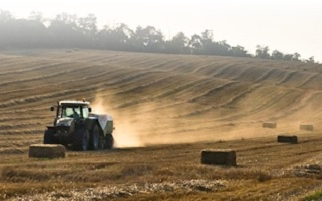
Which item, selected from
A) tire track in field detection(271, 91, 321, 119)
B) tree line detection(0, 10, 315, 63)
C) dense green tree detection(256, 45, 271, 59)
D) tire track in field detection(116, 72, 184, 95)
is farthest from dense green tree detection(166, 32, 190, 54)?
tire track in field detection(271, 91, 321, 119)

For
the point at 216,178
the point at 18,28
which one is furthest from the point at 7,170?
the point at 18,28

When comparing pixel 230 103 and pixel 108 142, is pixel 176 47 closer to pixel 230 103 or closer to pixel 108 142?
pixel 230 103

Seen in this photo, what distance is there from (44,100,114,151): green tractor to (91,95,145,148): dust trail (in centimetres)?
251

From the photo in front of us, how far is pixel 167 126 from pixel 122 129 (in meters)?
5.07

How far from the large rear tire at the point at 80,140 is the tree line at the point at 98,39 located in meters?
74.3

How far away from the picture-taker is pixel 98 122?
90.9 feet

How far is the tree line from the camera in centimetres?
10975

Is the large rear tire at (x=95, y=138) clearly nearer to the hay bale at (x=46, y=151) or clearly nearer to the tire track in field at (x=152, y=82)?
the hay bale at (x=46, y=151)

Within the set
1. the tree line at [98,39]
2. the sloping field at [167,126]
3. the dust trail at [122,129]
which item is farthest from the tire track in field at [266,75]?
the tree line at [98,39]

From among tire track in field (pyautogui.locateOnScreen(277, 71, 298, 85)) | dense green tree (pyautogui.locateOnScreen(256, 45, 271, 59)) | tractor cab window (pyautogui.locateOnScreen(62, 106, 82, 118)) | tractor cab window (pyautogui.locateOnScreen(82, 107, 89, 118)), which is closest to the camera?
tractor cab window (pyautogui.locateOnScreen(62, 106, 82, 118))

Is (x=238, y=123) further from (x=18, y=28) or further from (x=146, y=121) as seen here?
(x=18, y=28)

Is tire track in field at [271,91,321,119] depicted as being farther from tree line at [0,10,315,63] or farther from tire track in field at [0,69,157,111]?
tree line at [0,10,315,63]

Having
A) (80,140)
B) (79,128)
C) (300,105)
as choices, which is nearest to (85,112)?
(79,128)

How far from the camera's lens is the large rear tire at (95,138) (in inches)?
1057
